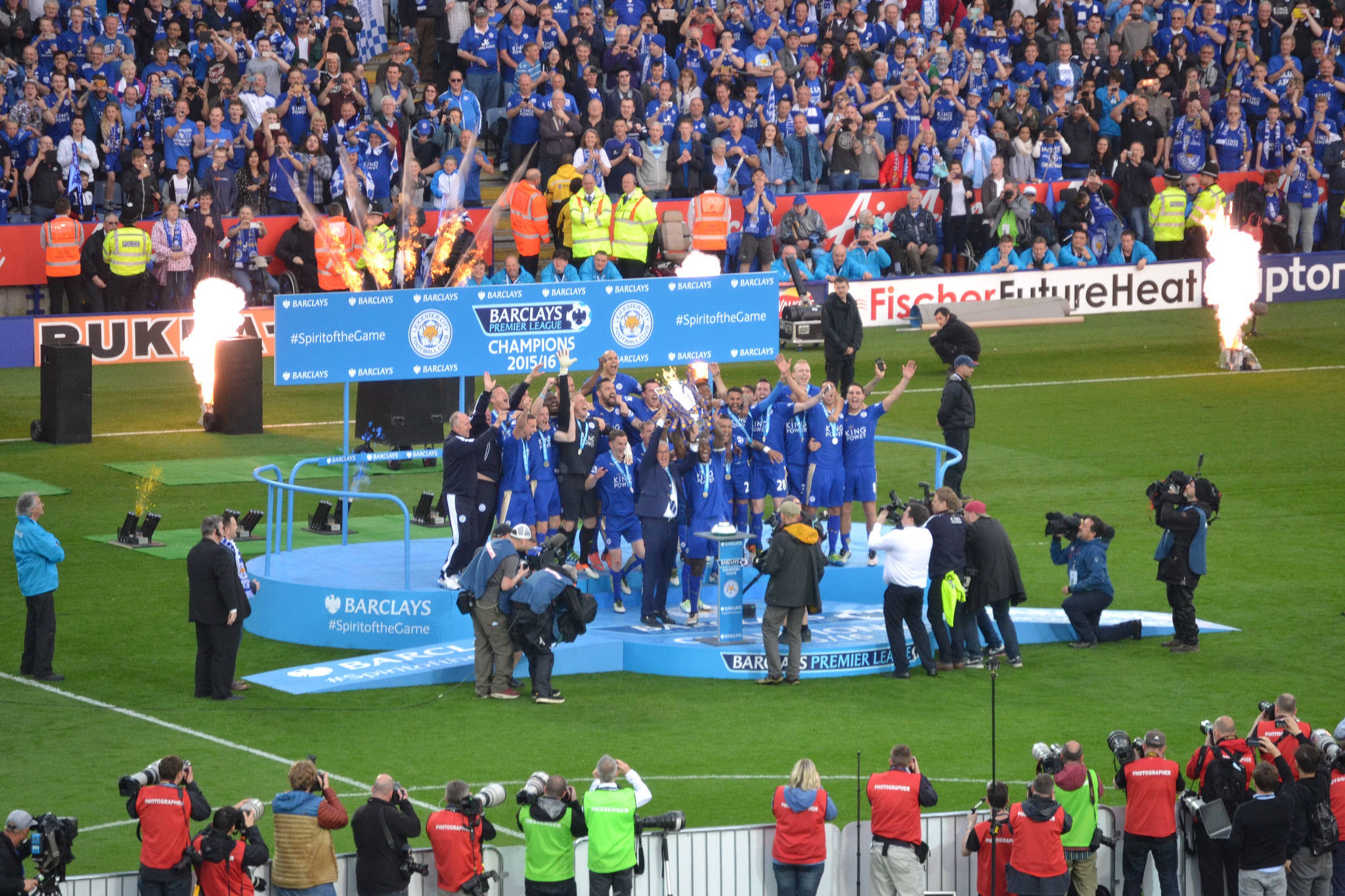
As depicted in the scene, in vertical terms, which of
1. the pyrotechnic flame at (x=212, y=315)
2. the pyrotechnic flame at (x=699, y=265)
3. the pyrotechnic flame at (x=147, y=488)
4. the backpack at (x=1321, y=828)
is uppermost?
the pyrotechnic flame at (x=699, y=265)

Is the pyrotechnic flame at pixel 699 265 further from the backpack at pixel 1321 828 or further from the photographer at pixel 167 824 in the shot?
the photographer at pixel 167 824

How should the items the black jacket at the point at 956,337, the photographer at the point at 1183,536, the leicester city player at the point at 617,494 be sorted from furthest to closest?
the black jacket at the point at 956,337
the leicester city player at the point at 617,494
the photographer at the point at 1183,536

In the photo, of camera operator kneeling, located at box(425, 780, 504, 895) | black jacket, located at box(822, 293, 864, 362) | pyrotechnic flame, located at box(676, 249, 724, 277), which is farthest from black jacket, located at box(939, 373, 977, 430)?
camera operator kneeling, located at box(425, 780, 504, 895)

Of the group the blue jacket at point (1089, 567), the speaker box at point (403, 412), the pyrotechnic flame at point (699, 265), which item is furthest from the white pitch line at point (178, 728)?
the pyrotechnic flame at point (699, 265)

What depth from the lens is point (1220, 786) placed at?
12.6 m

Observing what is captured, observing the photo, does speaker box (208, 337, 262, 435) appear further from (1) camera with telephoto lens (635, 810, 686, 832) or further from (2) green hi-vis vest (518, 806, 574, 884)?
(1) camera with telephoto lens (635, 810, 686, 832)

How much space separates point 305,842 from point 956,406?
476 inches

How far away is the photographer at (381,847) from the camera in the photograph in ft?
38.1

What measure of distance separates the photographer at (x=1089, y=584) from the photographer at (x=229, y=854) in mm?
9073

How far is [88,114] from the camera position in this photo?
31859 millimetres

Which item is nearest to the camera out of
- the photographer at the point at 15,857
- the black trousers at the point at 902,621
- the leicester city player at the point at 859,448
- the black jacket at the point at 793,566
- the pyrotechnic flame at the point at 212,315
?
the photographer at the point at 15,857

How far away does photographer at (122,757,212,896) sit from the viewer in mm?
11555

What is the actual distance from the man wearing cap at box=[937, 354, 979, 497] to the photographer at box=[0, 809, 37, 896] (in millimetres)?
12934

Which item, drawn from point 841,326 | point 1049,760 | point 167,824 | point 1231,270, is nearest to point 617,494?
point 1049,760
